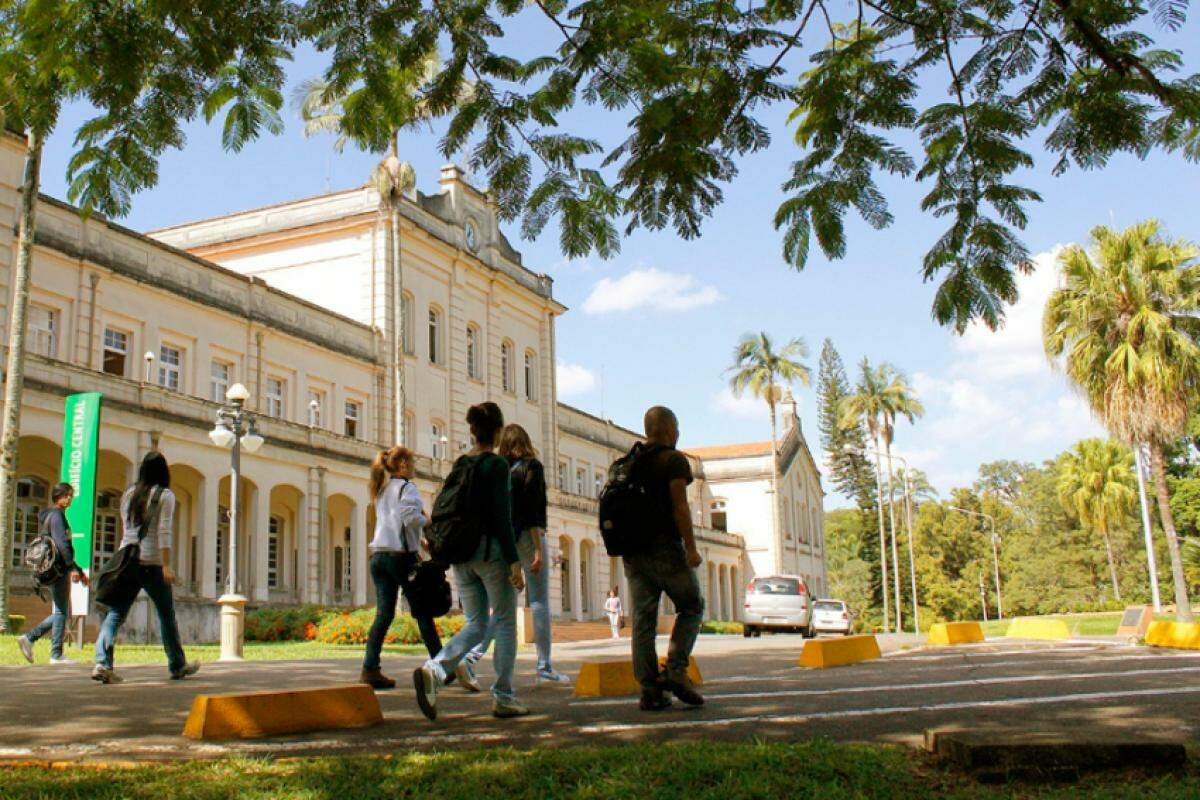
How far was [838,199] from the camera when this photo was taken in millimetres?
6461

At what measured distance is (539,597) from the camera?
8641 millimetres

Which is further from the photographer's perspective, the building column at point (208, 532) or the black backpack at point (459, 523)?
the building column at point (208, 532)

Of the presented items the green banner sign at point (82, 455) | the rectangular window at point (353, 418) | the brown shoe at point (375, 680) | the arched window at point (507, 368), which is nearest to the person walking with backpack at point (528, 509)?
the brown shoe at point (375, 680)

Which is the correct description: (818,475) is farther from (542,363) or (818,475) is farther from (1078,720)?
(1078,720)

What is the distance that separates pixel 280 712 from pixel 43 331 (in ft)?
76.3

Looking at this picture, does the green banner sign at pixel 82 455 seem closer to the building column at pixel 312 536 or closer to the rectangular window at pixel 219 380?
the rectangular window at pixel 219 380

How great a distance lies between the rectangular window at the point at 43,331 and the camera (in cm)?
2573

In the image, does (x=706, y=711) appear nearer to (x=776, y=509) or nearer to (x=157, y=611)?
(x=157, y=611)

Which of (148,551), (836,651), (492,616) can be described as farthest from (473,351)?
(492,616)

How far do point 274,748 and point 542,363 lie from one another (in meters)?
42.9

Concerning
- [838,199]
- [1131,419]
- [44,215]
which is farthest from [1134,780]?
[44,215]

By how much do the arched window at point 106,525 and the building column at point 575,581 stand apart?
2157cm

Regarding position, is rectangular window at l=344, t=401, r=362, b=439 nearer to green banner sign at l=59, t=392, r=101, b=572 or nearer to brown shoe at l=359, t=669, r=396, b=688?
green banner sign at l=59, t=392, r=101, b=572

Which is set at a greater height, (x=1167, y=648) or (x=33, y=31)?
(x=33, y=31)
